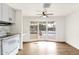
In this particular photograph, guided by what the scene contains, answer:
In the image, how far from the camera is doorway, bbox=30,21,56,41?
8.70 metres

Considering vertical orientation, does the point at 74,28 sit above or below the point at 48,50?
above

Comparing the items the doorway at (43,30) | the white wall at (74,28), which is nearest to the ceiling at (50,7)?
the white wall at (74,28)

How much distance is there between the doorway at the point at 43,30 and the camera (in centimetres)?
870

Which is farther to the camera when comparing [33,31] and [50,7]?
[33,31]

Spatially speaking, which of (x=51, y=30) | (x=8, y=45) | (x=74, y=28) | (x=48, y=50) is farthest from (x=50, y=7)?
(x=51, y=30)

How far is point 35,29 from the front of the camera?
28.9ft

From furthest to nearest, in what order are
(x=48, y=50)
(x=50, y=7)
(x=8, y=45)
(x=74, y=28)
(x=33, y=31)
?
(x=33, y=31) < (x=74, y=28) < (x=48, y=50) < (x=50, y=7) < (x=8, y=45)

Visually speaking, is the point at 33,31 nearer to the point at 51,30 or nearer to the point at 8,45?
the point at 51,30

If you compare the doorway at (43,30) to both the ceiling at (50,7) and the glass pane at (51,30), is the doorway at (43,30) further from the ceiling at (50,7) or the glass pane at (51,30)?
the ceiling at (50,7)

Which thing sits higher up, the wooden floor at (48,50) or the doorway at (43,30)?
the doorway at (43,30)

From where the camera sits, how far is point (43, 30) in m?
8.85

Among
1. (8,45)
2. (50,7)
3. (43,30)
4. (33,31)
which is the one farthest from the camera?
(43,30)

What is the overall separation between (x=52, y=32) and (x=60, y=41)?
92 centimetres
